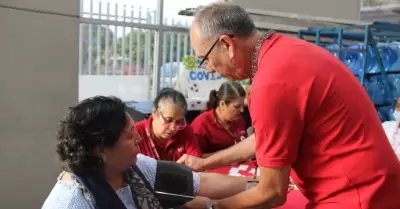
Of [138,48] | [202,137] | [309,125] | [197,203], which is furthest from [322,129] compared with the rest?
[138,48]

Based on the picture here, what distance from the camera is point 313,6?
6.61 meters

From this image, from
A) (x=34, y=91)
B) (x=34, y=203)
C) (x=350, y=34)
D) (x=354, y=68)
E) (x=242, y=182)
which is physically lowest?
(x=34, y=203)

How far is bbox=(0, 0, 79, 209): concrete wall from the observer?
365 centimetres

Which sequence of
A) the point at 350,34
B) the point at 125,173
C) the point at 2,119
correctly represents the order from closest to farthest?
the point at 125,173
the point at 2,119
the point at 350,34

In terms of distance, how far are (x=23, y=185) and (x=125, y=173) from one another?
105 inches

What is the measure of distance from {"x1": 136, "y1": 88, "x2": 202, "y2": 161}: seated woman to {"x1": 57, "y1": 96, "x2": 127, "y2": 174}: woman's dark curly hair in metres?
1.15

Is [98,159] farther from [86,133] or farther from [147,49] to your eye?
[147,49]

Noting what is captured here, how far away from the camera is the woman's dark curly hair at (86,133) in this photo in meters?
1.40

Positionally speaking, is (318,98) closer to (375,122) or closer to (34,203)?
(375,122)

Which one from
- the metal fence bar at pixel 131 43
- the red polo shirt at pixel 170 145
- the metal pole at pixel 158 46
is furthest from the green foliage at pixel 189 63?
the red polo shirt at pixel 170 145

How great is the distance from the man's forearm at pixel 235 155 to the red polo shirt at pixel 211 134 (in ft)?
3.78

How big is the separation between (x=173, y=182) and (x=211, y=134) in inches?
68.3

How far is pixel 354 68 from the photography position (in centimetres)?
525

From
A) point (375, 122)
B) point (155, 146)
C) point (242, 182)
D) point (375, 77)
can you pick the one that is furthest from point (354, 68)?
point (375, 122)
